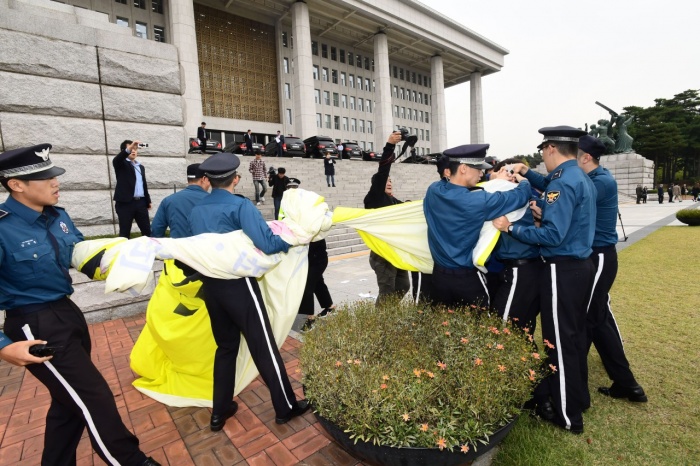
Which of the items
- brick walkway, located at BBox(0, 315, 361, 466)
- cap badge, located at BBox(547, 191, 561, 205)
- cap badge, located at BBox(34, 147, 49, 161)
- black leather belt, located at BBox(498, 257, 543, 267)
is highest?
cap badge, located at BBox(34, 147, 49, 161)

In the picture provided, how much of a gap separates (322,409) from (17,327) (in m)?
1.99

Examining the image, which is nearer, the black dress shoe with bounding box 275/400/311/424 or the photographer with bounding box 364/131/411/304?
the black dress shoe with bounding box 275/400/311/424

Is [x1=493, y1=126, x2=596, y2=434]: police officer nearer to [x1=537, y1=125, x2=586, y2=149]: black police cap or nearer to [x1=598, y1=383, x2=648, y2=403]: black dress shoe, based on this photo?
[x1=537, y1=125, x2=586, y2=149]: black police cap

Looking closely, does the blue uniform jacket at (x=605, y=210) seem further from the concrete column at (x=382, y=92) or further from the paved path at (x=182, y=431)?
the concrete column at (x=382, y=92)

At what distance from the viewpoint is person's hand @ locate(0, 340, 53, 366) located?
6.75 ft

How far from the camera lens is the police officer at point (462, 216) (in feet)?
10.0

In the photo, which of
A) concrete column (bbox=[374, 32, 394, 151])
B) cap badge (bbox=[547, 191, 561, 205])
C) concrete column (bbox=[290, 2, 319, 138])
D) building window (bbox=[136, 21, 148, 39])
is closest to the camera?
cap badge (bbox=[547, 191, 561, 205])

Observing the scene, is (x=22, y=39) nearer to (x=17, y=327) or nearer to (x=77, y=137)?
(x=77, y=137)

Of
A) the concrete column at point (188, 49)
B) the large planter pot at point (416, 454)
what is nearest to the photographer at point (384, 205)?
the large planter pot at point (416, 454)

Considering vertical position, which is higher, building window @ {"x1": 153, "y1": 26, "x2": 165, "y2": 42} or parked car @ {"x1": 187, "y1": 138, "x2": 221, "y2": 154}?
building window @ {"x1": 153, "y1": 26, "x2": 165, "y2": 42}

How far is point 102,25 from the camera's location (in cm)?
754

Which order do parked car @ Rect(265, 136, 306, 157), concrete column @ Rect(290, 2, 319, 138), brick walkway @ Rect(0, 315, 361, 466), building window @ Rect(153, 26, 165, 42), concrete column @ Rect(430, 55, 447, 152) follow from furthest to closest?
concrete column @ Rect(430, 55, 447, 152) < building window @ Rect(153, 26, 165, 42) < concrete column @ Rect(290, 2, 319, 138) < parked car @ Rect(265, 136, 306, 157) < brick walkway @ Rect(0, 315, 361, 466)

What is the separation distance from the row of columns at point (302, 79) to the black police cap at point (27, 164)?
15.2 meters

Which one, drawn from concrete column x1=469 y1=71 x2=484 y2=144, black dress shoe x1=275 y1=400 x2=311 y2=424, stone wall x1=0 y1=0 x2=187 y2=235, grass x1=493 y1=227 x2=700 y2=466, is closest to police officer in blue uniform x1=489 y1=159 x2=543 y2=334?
grass x1=493 y1=227 x2=700 y2=466
